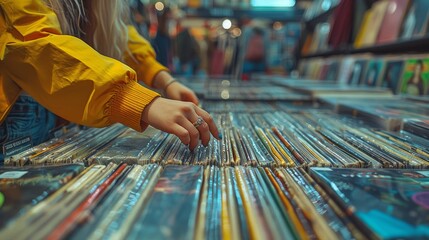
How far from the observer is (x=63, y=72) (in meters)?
0.71

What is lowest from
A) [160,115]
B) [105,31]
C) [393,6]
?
[160,115]

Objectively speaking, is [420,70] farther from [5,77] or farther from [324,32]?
[324,32]

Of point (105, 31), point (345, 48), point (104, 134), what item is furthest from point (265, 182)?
point (345, 48)

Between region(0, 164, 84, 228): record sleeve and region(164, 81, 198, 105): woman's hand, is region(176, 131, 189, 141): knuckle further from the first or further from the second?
region(164, 81, 198, 105): woman's hand

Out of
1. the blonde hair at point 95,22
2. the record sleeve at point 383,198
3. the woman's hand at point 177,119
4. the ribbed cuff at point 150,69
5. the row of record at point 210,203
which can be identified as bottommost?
the row of record at point 210,203

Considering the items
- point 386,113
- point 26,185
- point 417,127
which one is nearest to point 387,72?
point 386,113

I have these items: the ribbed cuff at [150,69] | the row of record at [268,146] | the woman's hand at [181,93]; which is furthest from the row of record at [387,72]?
the ribbed cuff at [150,69]

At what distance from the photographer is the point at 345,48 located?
333 centimetres

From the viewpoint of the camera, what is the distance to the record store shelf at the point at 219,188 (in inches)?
16.0

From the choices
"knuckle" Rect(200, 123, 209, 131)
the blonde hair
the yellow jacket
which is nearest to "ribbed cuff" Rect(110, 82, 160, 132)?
the yellow jacket

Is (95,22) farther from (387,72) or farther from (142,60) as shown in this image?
(387,72)

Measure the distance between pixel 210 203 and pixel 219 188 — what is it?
6 cm

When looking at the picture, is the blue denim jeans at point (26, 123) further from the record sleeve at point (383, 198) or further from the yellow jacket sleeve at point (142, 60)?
the record sleeve at point (383, 198)

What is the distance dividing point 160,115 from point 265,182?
0.26m
